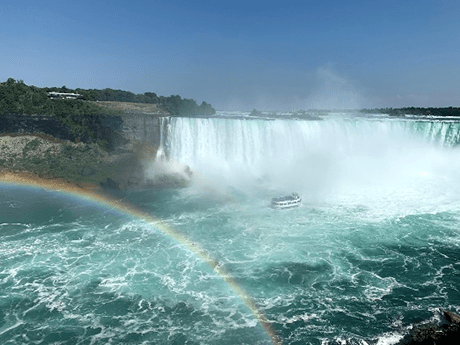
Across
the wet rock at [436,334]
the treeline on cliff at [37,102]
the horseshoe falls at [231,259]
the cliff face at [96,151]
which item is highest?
the treeline on cliff at [37,102]

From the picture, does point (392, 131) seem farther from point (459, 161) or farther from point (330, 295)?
point (330, 295)

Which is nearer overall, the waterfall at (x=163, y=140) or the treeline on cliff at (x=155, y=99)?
the waterfall at (x=163, y=140)

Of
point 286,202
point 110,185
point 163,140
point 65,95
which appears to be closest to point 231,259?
point 286,202

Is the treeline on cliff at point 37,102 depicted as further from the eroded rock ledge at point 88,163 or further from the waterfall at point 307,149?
the waterfall at point 307,149

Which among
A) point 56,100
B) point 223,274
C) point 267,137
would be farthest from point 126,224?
point 56,100

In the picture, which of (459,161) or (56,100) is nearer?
(459,161)

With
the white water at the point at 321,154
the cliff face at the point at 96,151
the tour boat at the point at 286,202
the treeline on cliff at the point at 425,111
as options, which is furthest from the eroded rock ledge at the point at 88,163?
the treeline on cliff at the point at 425,111

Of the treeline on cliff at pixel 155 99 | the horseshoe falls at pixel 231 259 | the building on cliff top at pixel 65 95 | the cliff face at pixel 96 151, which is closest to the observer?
the horseshoe falls at pixel 231 259

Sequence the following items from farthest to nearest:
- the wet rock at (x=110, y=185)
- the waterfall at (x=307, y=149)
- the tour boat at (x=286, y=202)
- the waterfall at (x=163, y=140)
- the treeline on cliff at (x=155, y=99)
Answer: the treeline on cliff at (x=155, y=99), the waterfall at (x=307, y=149), the waterfall at (x=163, y=140), the wet rock at (x=110, y=185), the tour boat at (x=286, y=202)
